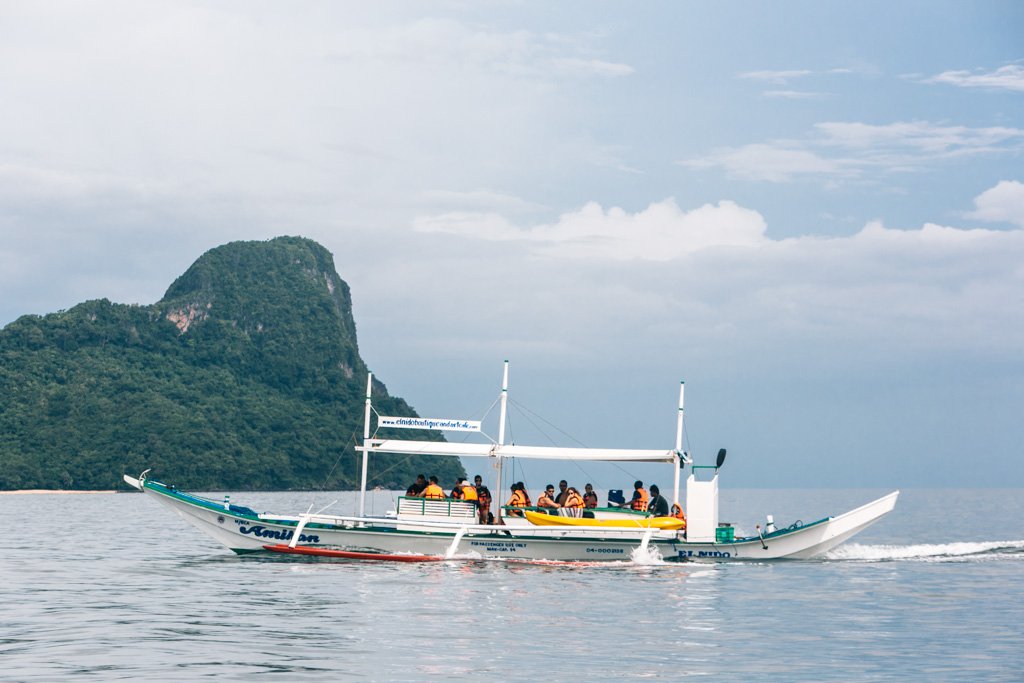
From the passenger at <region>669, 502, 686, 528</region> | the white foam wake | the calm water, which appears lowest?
the calm water

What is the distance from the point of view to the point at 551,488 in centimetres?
3819

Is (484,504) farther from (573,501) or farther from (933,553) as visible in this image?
(933,553)

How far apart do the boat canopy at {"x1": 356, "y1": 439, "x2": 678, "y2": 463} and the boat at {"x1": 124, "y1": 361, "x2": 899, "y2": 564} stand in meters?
0.03

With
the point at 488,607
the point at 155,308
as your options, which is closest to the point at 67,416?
the point at 155,308

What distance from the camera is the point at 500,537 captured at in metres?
36.5

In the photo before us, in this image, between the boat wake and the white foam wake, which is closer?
the white foam wake

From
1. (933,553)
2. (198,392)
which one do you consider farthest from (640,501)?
(198,392)

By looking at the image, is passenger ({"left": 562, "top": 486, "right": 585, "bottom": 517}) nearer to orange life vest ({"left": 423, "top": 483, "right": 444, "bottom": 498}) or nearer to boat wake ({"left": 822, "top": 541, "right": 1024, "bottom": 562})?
orange life vest ({"left": 423, "top": 483, "right": 444, "bottom": 498})

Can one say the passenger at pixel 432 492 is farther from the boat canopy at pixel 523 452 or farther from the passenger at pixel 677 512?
the passenger at pixel 677 512

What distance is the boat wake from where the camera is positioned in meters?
40.9

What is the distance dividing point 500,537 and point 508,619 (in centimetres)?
1201

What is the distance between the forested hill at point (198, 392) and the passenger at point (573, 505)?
107 metres

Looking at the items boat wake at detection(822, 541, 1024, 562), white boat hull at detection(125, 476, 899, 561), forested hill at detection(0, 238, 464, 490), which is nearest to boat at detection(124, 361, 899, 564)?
white boat hull at detection(125, 476, 899, 561)

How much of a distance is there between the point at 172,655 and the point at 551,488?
19971 mm
